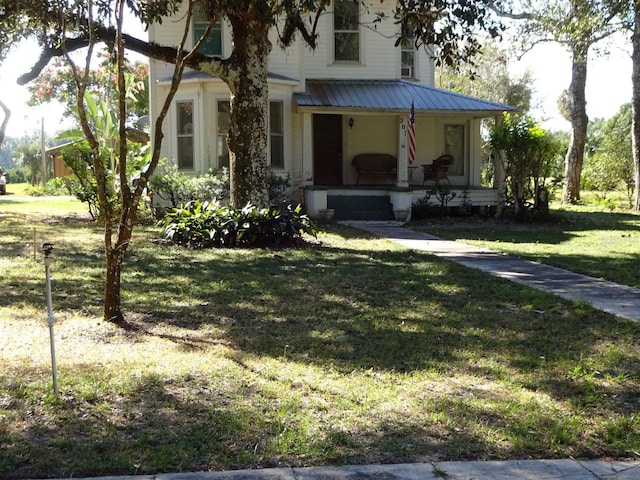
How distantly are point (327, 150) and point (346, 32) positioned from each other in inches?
136

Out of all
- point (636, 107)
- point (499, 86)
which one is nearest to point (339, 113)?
point (636, 107)

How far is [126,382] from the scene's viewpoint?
4.60 metres

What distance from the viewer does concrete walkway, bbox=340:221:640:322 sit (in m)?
7.34

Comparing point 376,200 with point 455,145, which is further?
point 455,145

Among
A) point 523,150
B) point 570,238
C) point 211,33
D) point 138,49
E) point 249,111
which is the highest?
point 211,33

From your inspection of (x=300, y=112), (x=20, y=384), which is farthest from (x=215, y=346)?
(x=300, y=112)

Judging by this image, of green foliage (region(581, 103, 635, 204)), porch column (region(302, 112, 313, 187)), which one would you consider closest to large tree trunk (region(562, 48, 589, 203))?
green foliage (region(581, 103, 635, 204))

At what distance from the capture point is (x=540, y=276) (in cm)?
906

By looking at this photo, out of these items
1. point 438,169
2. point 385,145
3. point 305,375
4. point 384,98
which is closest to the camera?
point 305,375

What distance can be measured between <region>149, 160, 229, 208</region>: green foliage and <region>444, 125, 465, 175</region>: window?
784cm

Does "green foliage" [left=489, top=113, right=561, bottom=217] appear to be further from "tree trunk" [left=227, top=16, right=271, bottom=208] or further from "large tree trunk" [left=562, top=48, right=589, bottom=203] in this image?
"large tree trunk" [left=562, top=48, right=589, bottom=203]

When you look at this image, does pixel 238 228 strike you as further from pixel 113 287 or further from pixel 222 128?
pixel 222 128

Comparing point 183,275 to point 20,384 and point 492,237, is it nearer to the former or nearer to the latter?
point 20,384

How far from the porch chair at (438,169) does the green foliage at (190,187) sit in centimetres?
637
